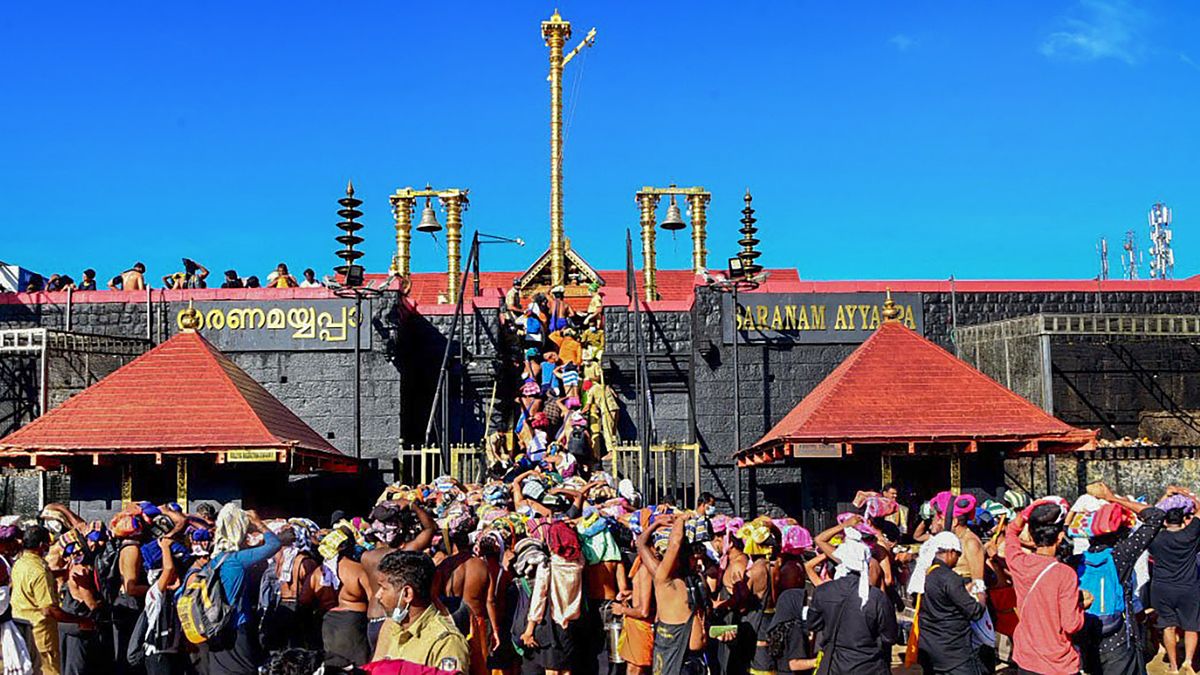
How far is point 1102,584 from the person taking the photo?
793cm

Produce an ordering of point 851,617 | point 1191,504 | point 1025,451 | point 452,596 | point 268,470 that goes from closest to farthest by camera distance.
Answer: point 851,617
point 452,596
point 1191,504
point 1025,451
point 268,470

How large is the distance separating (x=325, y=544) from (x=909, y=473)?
10.4m

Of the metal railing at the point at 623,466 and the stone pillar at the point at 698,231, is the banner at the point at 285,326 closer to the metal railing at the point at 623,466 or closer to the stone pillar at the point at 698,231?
the metal railing at the point at 623,466

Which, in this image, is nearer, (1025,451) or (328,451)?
(1025,451)

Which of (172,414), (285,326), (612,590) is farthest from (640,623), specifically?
(285,326)

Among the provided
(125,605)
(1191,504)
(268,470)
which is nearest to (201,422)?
(268,470)

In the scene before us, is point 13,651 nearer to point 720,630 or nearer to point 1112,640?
point 720,630

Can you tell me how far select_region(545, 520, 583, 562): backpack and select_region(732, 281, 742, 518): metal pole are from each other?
36.6 feet

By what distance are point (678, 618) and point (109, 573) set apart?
13.5ft

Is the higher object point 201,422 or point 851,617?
point 201,422

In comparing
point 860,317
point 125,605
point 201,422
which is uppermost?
point 860,317

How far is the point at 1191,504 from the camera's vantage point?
957 cm

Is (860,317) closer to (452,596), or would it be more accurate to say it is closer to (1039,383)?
(1039,383)

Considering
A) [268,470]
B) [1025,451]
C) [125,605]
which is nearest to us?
[125,605]
